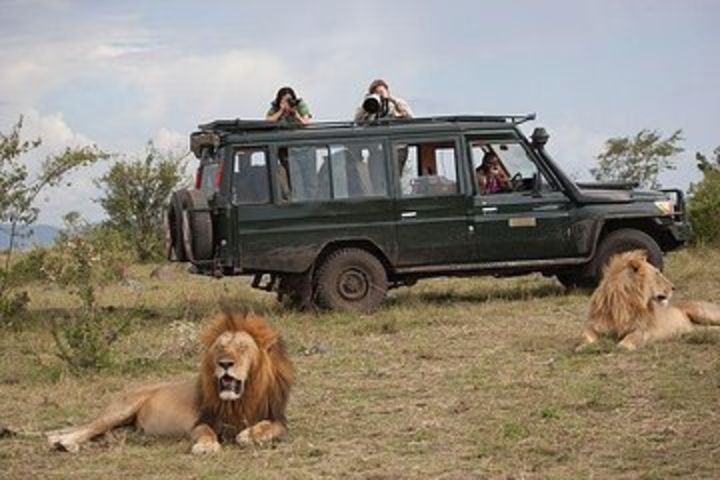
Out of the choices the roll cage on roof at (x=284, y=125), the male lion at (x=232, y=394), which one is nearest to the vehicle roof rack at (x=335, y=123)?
the roll cage on roof at (x=284, y=125)

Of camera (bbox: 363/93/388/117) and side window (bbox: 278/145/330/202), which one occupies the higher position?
camera (bbox: 363/93/388/117)

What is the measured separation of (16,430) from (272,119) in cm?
677

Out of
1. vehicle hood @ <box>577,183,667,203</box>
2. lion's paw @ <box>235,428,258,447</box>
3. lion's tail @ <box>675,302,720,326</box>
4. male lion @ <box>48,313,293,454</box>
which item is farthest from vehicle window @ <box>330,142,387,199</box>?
lion's paw @ <box>235,428,258,447</box>

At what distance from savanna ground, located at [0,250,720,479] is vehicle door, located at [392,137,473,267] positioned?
1.92 ft

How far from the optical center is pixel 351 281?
1385 cm

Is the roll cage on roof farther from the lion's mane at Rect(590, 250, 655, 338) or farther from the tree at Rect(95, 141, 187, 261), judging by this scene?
the tree at Rect(95, 141, 187, 261)

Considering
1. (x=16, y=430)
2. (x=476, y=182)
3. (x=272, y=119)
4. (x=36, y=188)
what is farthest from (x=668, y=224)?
(x=16, y=430)

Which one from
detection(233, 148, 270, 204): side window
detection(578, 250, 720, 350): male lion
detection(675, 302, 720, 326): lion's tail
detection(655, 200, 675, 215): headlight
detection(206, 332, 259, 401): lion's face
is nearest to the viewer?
detection(206, 332, 259, 401): lion's face

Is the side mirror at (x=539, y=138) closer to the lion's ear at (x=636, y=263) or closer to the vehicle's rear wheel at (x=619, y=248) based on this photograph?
the vehicle's rear wheel at (x=619, y=248)

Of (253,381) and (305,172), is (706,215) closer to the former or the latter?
(305,172)

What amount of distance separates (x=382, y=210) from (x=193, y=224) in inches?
75.6

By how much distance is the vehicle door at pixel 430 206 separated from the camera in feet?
45.2

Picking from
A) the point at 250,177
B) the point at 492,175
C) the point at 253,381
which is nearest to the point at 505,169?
the point at 492,175

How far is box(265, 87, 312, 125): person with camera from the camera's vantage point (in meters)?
14.4
